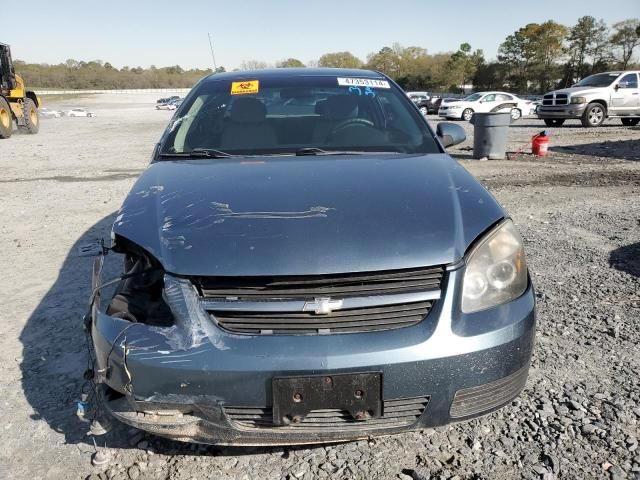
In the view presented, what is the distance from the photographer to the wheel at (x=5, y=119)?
706 inches

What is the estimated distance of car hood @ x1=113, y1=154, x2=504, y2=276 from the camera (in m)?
1.76

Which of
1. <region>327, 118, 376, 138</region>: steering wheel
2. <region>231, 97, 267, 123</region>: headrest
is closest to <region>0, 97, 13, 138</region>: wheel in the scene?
<region>231, 97, 267, 123</region>: headrest

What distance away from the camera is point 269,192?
2182 mm

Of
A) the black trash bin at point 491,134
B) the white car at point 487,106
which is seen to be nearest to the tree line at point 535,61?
the white car at point 487,106

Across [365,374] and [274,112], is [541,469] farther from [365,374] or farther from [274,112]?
[274,112]

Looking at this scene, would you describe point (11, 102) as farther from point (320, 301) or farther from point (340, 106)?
point (320, 301)

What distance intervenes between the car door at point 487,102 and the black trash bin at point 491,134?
14801 mm

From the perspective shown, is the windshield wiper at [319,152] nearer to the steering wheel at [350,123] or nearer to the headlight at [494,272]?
the steering wheel at [350,123]

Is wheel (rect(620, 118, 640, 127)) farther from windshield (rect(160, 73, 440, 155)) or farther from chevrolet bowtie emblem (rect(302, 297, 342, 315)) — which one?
chevrolet bowtie emblem (rect(302, 297, 342, 315))

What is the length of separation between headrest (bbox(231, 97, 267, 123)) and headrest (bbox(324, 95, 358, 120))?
1.35 feet

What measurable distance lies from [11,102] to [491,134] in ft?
58.9

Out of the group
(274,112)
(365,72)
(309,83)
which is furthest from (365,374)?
(365,72)

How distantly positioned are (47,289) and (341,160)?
8.94 feet

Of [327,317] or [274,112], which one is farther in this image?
[274,112]
